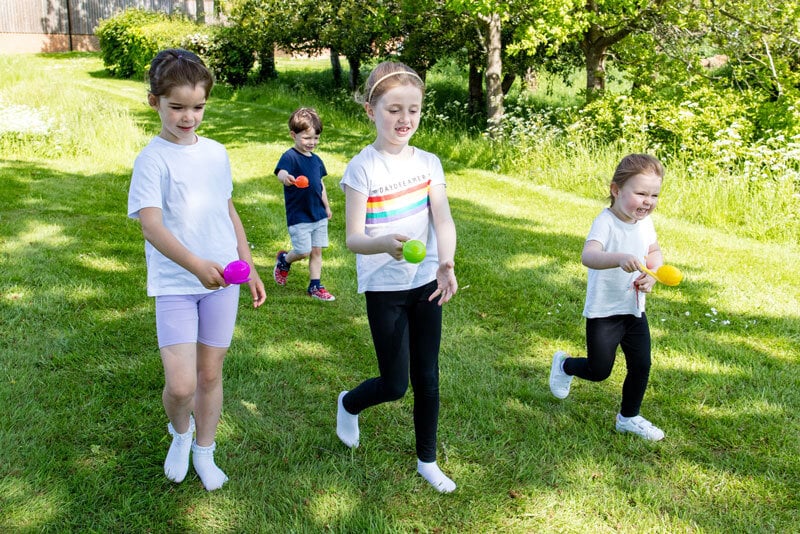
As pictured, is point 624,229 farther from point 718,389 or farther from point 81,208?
point 81,208

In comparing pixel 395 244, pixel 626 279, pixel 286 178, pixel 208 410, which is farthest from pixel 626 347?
pixel 286 178

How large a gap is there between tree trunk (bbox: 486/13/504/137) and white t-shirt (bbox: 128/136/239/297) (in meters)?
9.75

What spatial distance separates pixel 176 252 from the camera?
2693 mm

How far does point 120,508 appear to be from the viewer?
3.07m

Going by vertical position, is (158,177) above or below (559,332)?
above

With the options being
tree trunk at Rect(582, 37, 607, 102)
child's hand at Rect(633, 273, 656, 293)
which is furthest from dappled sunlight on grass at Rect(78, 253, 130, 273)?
tree trunk at Rect(582, 37, 607, 102)

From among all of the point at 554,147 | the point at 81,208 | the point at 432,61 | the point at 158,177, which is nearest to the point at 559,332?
the point at 158,177

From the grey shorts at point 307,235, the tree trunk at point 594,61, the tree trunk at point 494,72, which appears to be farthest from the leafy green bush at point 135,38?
the grey shorts at point 307,235

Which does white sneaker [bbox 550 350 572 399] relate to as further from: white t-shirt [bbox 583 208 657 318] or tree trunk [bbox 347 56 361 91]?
tree trunk [bbox 347 56 361 91]

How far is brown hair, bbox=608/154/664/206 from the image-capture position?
3.43 metres

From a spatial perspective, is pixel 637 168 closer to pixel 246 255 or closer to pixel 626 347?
pixel 626 347

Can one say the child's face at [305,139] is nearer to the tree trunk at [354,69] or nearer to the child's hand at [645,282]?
the child's hand at [645,282]

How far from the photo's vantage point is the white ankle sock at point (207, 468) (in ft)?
10.5

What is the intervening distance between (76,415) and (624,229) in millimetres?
3060
